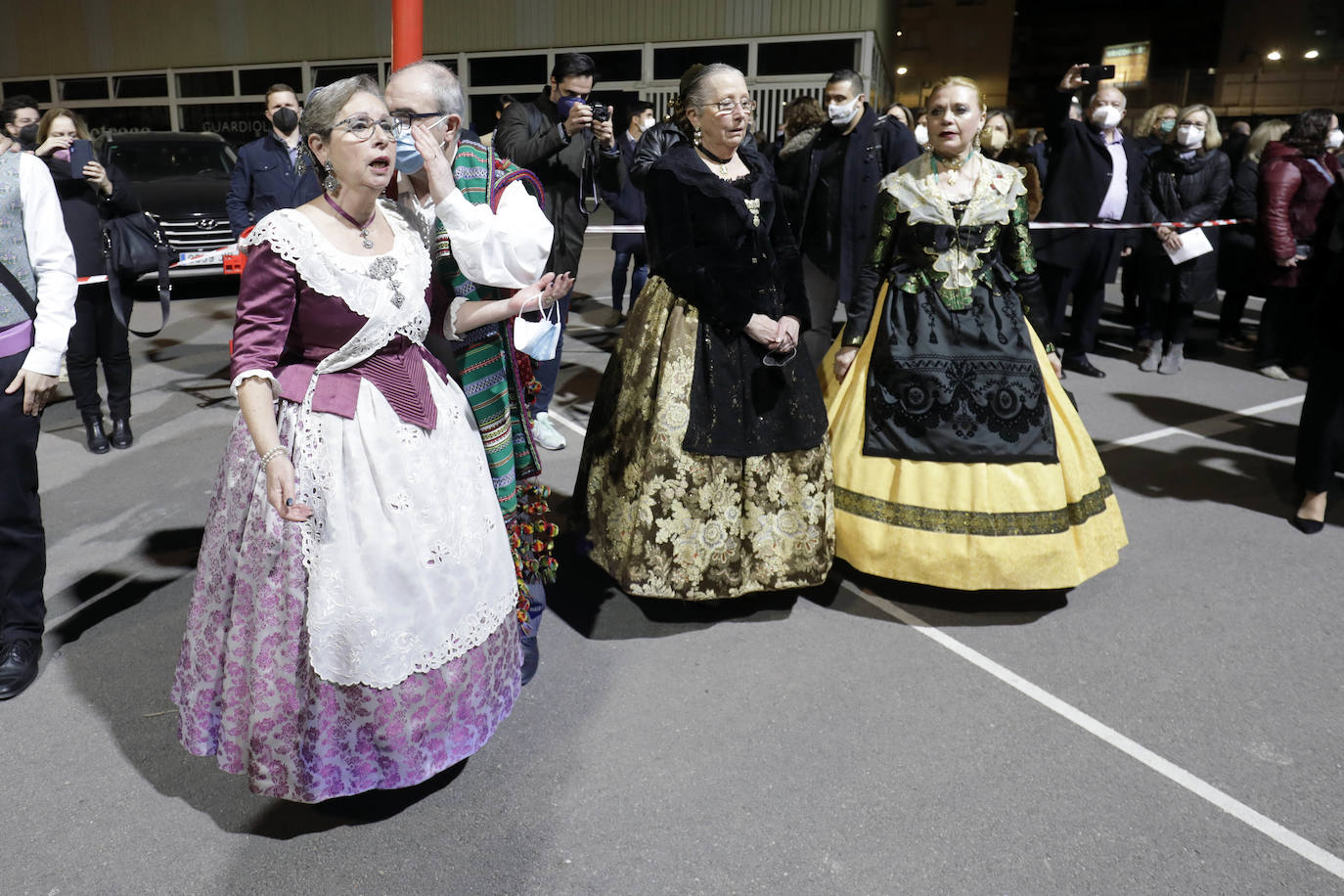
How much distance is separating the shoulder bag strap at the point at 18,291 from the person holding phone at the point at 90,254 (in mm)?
2159

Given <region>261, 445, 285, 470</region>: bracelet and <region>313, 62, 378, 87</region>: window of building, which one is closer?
<region>261, 445, 285, 470</region>: bracelet

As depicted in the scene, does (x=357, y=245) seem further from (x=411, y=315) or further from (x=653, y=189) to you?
(x=653, y=189)

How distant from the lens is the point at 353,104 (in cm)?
217

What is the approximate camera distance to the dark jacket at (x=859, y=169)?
5676mm

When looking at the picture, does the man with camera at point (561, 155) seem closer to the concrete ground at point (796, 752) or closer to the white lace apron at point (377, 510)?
the concrete ground at point (796, 752)

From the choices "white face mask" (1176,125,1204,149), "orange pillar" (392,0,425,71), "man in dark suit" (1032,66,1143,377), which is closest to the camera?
"orange pillar" (392,0,425,71)

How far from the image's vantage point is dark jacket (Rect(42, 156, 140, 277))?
4.91 m

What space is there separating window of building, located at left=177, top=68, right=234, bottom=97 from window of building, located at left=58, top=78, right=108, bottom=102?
2513 mm

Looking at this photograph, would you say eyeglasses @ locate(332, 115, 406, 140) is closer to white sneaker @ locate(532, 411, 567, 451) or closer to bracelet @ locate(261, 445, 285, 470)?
bracelet @ locate(261, 445, 285, 470)

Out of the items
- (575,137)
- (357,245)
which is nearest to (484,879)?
(357,245)

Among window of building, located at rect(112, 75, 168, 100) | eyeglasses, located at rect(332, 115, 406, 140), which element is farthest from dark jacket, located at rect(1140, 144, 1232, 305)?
window of building, located at rect(112, 75, 168, 100)

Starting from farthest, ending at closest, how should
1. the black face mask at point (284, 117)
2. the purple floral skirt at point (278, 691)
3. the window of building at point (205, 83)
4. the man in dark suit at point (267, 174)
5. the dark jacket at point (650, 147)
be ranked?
the window of building at point (205, 83), the man in dark suit at point (267, 174), the black face mask at point (284, 117), the dark jacket at point (650, 147), the purple floral skirt at point (278, 691)

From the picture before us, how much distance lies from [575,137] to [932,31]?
27612mm

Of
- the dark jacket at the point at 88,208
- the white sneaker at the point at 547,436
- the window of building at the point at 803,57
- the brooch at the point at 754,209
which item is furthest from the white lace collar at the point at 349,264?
the window of building at the point at 803,57
